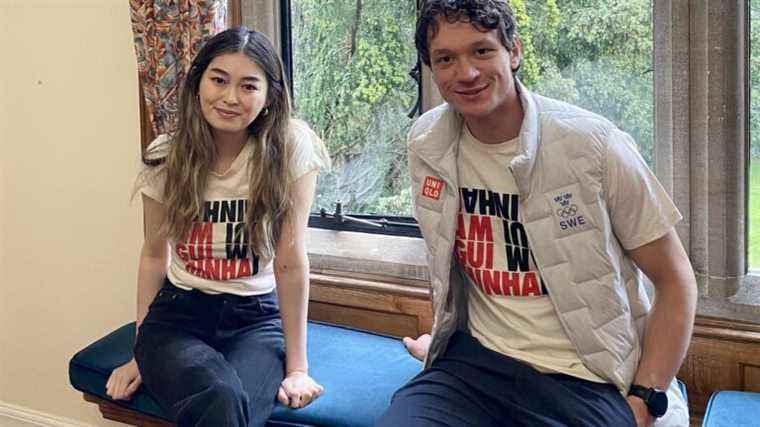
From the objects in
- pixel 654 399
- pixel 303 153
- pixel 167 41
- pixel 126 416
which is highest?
pixel 167 41

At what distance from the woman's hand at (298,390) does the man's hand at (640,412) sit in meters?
0.68

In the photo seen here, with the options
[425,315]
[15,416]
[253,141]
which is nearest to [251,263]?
[253,141]

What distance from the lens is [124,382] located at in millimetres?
1873

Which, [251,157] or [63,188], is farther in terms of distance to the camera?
[63,188]

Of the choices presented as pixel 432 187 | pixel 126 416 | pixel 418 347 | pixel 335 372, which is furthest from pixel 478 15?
pixel 126 416

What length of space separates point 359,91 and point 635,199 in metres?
1.22

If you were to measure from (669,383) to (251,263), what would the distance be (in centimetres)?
101

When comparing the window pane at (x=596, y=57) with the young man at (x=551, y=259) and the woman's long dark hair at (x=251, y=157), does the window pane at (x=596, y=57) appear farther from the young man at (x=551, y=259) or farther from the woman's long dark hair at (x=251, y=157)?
the woman's long dark hair at (x=251, y=157)

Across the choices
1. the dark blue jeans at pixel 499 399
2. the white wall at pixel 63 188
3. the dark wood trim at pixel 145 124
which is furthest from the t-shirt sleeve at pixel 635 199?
the white wall at pixel 63 188

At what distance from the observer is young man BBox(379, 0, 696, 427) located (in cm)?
138

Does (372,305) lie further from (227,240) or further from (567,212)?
→ (567,212)

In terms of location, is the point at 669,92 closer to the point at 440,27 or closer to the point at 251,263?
the point at 440,27

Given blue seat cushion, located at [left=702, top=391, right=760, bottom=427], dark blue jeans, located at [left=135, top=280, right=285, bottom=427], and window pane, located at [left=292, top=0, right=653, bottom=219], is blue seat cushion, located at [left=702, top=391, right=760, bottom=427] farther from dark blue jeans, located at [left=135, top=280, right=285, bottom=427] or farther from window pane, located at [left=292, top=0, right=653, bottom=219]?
dark blue jeans, located at [left=135, top=280, right=285, bottom=427]

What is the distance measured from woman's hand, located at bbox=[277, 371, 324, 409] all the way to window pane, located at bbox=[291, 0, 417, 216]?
0.77 meters
